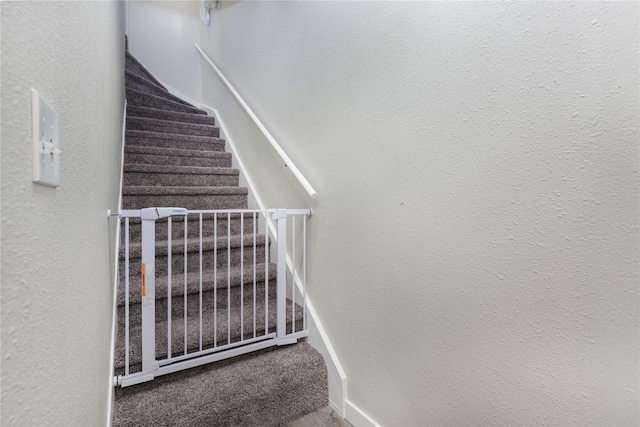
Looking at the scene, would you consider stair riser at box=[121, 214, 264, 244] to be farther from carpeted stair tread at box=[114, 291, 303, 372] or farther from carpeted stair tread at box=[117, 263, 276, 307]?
carpeted stair tread at box=[114, 291, 303, 372]

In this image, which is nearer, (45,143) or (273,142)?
(45,143)

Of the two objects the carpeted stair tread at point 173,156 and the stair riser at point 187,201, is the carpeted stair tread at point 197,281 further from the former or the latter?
the carpeted stair tread at point 173,156

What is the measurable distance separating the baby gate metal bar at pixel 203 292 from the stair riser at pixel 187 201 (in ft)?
0.50

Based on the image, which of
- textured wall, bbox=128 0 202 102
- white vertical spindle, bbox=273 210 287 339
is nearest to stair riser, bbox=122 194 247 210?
white vertical spindle, bbox=273 210 287 339

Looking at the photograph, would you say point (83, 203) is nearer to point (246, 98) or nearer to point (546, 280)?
point (546, 280)

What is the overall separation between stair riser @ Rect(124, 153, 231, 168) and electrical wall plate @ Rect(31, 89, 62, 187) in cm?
219

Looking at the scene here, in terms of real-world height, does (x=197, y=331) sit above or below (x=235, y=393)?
above

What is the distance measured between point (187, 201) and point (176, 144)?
90 cm

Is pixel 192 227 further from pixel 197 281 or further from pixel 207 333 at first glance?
pixel 207 333

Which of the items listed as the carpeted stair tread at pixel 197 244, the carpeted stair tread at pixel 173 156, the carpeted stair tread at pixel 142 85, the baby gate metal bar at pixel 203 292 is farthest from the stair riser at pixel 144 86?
the carpeted stair tread at pixel 197 244

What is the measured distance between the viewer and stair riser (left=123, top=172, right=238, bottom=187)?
7.27ft

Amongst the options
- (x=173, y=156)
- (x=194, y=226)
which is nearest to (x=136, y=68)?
(x=173, y=156)

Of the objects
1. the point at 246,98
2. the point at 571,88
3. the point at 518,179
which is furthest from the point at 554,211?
the point at 246,98

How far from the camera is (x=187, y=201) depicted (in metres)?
2.16
